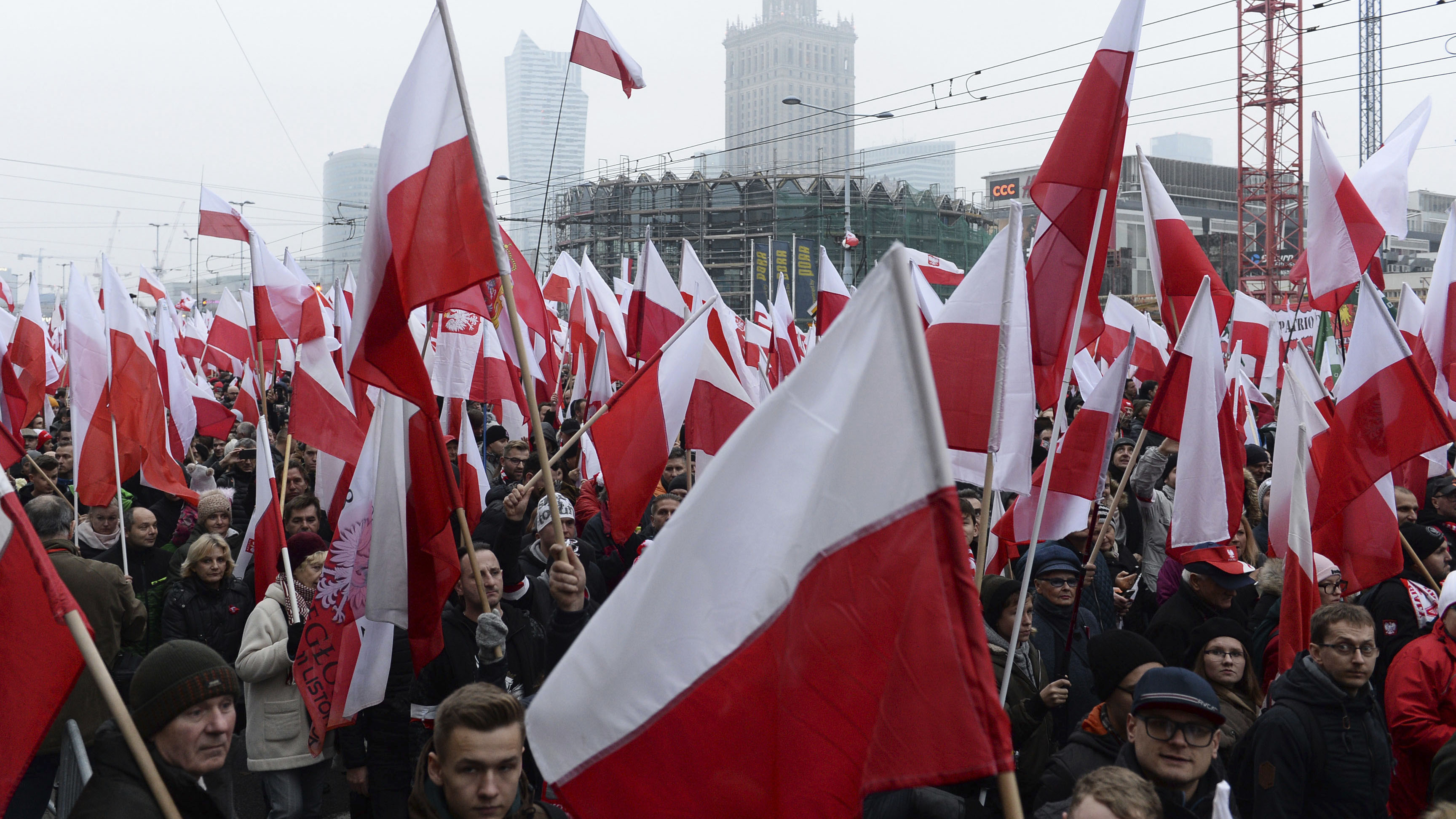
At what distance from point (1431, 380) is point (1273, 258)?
39.2 meters

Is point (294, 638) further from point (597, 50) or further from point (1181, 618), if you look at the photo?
point (597, 50)

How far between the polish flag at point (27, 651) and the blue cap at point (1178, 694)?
291 cm

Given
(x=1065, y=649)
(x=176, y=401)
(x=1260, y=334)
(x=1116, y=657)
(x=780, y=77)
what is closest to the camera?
(x=1116, y=657)

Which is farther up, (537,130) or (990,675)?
(537,130)

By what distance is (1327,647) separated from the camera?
4.14m

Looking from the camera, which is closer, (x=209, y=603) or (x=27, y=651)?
(x=27, y=651)

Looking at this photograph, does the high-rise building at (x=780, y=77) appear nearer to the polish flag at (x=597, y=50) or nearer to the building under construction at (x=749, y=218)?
the building under construction at (x=749, y=218)

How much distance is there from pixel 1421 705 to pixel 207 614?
5.30m

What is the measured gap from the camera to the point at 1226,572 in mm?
5559

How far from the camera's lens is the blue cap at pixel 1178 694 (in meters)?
3.49

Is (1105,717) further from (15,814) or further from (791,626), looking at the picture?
(15,814)

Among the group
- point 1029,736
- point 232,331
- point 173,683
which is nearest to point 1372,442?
point 1029,736

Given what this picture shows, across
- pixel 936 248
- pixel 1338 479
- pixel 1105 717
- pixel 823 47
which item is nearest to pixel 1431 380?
pixel 1338 479

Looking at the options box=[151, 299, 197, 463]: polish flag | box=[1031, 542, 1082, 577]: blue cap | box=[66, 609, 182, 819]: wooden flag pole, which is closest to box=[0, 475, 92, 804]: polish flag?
box=[66, 609, 182, 819]: wooden flag pole
